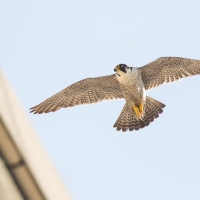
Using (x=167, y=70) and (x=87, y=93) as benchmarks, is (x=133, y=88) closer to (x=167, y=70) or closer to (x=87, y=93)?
(x=167, y=70)

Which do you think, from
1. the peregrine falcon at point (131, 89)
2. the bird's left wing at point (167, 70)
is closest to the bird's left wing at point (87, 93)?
the peregrine falcon at point (131, 89)

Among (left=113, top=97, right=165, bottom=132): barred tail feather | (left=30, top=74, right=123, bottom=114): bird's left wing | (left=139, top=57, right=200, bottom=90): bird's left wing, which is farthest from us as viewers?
(left=113, top=97, right=165, bottom=132): barred tail feather

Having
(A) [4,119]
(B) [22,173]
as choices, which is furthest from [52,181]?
(A) [4,119]

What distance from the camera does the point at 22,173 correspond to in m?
1.64

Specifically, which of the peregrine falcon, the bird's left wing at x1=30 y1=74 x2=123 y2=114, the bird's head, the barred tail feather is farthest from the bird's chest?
the barred tail feather

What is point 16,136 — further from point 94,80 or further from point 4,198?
point 94,80

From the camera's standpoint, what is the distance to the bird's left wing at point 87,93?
8.74 meters

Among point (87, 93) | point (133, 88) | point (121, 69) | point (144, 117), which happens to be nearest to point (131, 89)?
point (133, 88)

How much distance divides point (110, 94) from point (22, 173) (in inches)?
289

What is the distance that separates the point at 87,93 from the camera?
888 cm

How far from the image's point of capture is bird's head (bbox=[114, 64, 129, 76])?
8.46 metres

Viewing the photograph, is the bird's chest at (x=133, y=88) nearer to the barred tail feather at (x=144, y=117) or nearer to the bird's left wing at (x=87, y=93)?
the bird's left wing at (x=87, y=93)

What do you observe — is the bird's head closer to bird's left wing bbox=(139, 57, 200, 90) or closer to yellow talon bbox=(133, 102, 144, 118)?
bird's left wing bbox=(139, 57, 200, 90)

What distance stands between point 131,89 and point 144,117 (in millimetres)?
739
